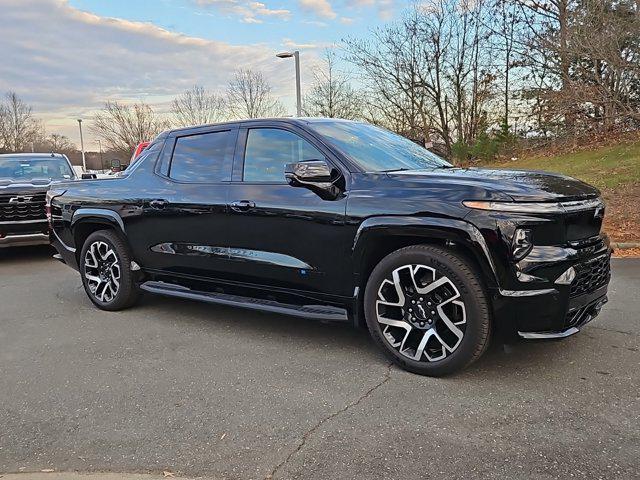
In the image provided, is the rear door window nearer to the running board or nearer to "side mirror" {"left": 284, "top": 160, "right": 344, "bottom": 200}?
"side mirror" {"left": 284, "top": 160, "right": 344, "bottom": 200}

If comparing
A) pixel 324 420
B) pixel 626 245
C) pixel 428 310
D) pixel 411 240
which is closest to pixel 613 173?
pixel 626 245

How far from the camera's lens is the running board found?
3910 millimetres

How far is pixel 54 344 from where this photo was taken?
14.8 ft

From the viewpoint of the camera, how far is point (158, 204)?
4.85 meters

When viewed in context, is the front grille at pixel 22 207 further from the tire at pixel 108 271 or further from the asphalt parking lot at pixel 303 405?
the asphalt parking lot at pixel 303 405

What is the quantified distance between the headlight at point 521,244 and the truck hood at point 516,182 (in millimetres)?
192

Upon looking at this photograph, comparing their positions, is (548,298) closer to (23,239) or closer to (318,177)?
(318,177)

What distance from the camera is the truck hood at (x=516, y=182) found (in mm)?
3201

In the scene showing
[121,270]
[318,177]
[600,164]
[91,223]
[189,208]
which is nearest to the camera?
[318,177]

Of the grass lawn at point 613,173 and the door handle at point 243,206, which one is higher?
the door handle at point 243,206

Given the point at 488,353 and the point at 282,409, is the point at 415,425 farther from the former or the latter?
the point at 488,353

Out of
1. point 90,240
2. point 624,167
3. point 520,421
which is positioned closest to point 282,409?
point 520,421

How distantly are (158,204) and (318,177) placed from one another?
1.82m

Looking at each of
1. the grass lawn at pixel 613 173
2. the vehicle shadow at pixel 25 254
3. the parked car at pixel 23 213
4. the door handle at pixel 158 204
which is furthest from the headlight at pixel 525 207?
the vehicle shadow at pixel 25 254
